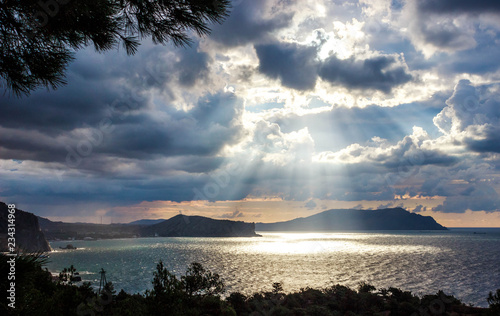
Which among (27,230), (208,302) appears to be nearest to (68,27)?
(208,302)

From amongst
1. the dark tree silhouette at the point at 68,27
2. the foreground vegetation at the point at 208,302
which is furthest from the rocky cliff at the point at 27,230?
the dark tree silhouette at the point at 68,27

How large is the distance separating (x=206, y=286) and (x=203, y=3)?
20.8m

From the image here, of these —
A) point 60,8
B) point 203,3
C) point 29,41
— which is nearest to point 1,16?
point 29,41

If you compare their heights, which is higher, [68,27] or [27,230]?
[68,27]

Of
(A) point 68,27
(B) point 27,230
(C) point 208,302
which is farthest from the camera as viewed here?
(B) point 27,230

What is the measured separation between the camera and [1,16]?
8562 millimetres

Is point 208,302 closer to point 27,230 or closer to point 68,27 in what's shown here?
point 68,27

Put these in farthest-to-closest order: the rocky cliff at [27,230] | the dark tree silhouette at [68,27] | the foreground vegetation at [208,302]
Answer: the rocky cliff at [27,230] → the foreground vegetation at [208,302] → the dark tree silhouette at [68,27]

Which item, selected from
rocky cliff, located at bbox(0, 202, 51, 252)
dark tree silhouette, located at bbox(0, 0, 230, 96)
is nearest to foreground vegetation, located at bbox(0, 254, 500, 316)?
dark tree silhouette, located at bbox(0, 0, 230, 96)

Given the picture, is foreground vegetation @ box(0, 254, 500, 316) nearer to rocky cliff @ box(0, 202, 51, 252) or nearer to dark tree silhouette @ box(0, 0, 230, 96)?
dark tree silhouette @ box(0, 0, 230, 96)

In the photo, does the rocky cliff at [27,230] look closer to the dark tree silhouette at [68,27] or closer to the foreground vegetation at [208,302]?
the foreground vegetation at [208,302]

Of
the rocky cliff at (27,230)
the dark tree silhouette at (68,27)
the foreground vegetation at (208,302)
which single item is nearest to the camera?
the dark tree silhouette at (68,27)

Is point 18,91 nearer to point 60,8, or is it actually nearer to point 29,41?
point 29,41

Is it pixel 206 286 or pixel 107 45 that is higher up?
pixel 107 45
